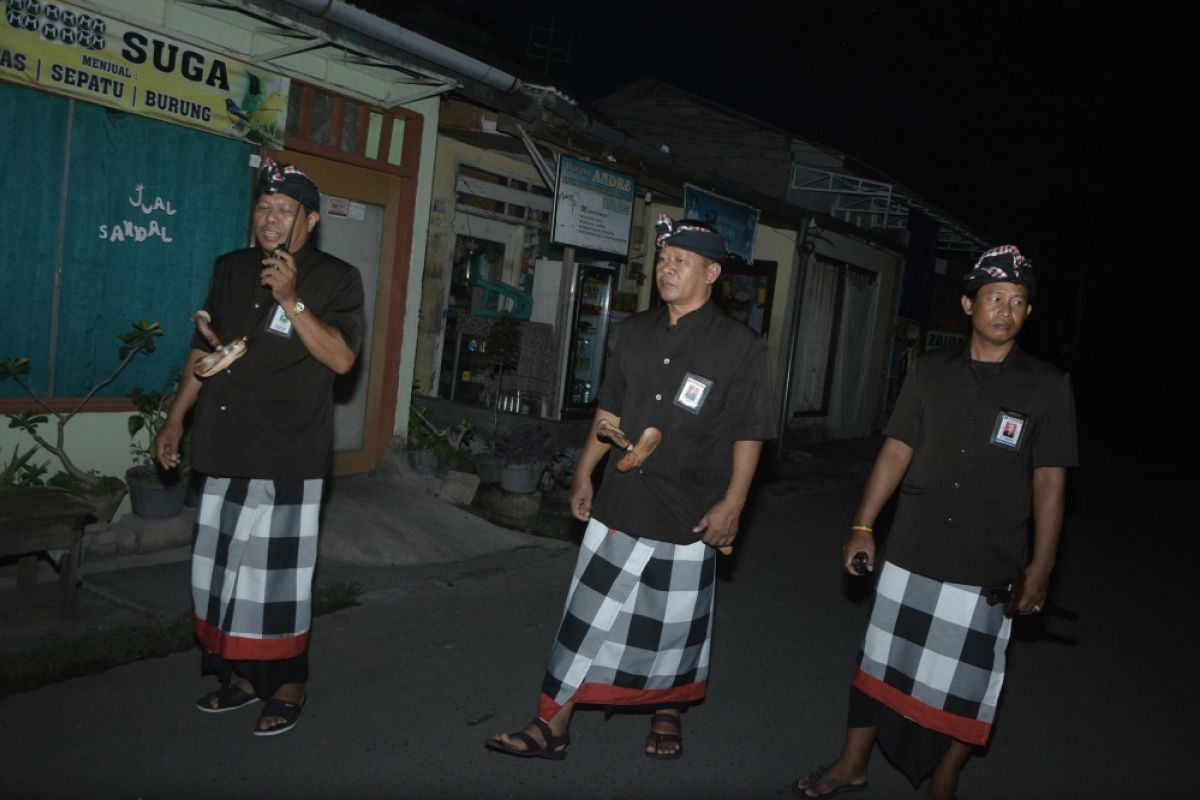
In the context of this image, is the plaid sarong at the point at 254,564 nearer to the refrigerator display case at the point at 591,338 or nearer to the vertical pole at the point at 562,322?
the vertical pole at the point at 562,322

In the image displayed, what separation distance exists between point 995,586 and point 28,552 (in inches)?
176

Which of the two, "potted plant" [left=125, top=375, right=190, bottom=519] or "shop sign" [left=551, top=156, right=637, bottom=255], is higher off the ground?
"shop sign" [left=551, top=156, right=637, bottom=255]

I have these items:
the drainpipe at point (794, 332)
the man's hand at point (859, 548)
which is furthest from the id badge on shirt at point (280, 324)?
the drainpipe at point (794, 332)

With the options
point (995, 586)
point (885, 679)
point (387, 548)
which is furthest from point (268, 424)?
point (387, 548)

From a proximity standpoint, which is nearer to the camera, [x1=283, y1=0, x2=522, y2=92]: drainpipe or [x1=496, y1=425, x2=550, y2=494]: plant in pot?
[x1=283, y1=0, x2=522, y2=92]: drainpipe

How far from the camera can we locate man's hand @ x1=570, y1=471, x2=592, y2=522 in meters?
3.98

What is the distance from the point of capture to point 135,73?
6074 mm

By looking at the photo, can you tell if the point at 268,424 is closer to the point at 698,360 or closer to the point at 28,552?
the point at 698,360

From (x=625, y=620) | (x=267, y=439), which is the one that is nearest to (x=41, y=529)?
(x=267, y=439)

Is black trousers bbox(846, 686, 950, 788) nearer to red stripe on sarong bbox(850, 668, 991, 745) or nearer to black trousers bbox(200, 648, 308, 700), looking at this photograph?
red stripe on sarong bbox(850, 668, 991, 745)

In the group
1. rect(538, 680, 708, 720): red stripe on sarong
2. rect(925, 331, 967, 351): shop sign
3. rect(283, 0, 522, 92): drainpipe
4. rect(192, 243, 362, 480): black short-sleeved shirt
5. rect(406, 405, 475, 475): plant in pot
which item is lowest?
rect(538, 680, 708, 720): red stripe on sarong

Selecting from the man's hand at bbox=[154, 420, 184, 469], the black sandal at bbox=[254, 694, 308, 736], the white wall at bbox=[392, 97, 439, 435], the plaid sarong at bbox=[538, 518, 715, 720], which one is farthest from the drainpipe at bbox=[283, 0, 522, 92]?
the black sandal at bbox=[254, 694, 308, 736]

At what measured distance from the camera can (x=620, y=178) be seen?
10.4m

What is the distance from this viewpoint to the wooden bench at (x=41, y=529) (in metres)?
4.75
